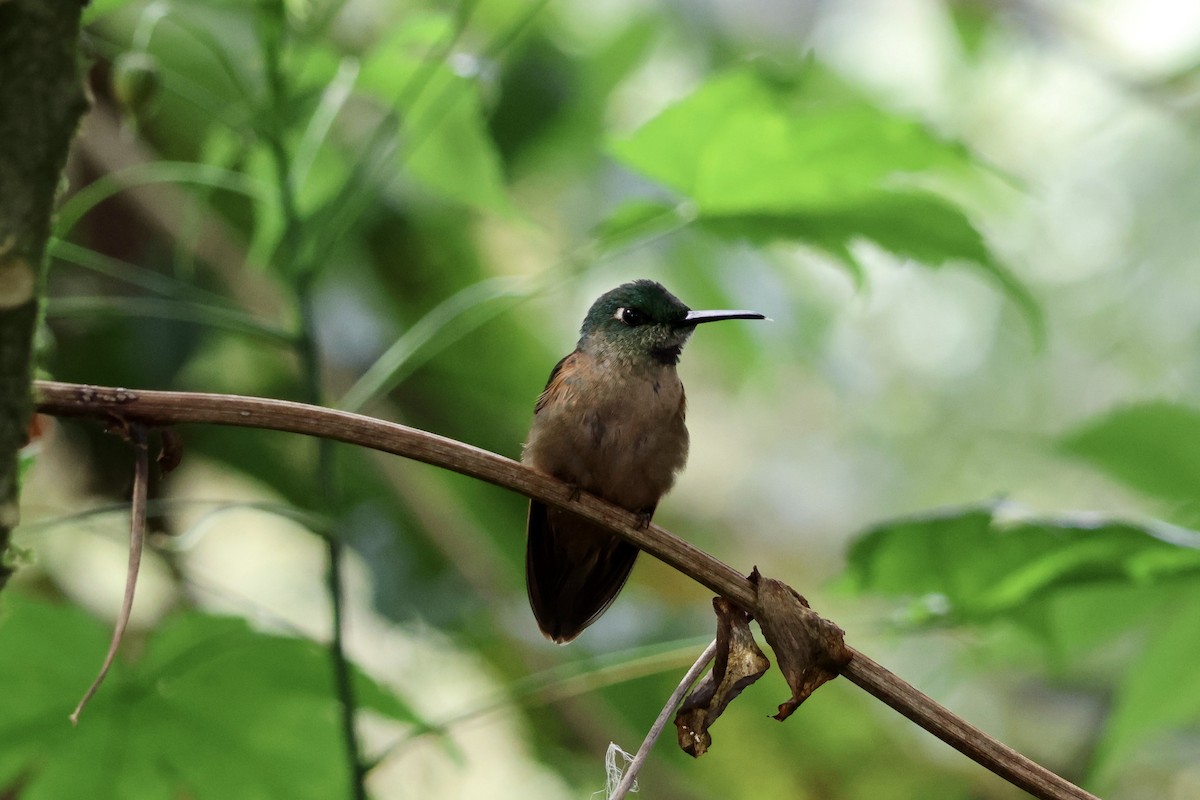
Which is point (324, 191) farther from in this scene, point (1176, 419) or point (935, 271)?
point (1176, 419)

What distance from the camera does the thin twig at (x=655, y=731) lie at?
1141 mm

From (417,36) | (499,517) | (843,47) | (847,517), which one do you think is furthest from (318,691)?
(847,517)

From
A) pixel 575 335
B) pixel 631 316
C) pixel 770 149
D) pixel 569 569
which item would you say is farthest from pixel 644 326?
pixel 575 335

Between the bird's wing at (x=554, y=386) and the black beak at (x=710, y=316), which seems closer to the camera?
the black beak at (x=710, y=316)

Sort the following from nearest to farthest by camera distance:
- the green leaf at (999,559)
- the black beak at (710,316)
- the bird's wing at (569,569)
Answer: the green leaf at (999,559) < the black beak at (710,316) < the bird's wing at (569,569)

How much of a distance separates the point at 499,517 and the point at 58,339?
1.66 metres

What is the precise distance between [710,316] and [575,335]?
3.14 m

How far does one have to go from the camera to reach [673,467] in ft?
8.26

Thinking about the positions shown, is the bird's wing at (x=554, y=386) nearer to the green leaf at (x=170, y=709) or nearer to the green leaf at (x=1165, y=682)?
A: the green leaf at (x=170, y=709)

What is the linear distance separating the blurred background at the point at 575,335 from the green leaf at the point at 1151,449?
0.02 m

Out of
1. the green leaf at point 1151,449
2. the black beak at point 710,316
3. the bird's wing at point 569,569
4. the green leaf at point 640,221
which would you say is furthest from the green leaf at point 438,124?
the green leaf at point 1151,449

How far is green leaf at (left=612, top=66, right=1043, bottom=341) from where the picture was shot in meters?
1.99

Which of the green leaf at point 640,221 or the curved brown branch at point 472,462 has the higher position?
the green leaf at point 640,221

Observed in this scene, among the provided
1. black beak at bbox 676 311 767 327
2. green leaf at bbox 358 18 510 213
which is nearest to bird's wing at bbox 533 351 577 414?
black beak at bbox 676 311 767 327
